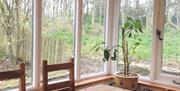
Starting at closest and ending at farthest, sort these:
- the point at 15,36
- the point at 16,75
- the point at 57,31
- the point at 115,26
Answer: the point at 16,75, the point at 15,36, the point at 57,31, the point at 115,26

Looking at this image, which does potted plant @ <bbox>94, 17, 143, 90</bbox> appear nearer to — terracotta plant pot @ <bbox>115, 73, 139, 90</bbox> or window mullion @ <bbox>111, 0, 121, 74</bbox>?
terracotta plant pot @ <bbox>115, 73, 139, 90</bbox>

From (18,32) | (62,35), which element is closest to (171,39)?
(62,35)

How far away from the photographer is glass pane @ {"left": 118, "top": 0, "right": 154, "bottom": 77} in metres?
3.04

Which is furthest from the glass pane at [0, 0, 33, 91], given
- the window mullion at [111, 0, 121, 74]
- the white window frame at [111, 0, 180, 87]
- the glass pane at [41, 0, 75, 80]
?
the white window frame at [111, 0, 180, 87]

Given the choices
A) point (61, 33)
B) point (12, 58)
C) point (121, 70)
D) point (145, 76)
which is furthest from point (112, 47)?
point (12, 58)

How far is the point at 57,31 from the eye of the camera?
278 centimetres

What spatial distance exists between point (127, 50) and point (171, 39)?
1.79 feet

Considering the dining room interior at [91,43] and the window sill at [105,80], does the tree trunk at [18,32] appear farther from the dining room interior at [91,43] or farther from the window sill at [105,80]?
the window sill at [105,80]

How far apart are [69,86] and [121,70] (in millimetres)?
1189

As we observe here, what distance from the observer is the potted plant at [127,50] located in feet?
9.46

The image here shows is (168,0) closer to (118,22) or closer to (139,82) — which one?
(118,22)

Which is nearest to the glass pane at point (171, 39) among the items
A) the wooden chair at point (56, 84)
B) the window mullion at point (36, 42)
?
the wooden chair at point (56, 84)

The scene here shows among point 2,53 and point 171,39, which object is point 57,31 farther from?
point 171,39

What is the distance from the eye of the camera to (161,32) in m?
2.92
